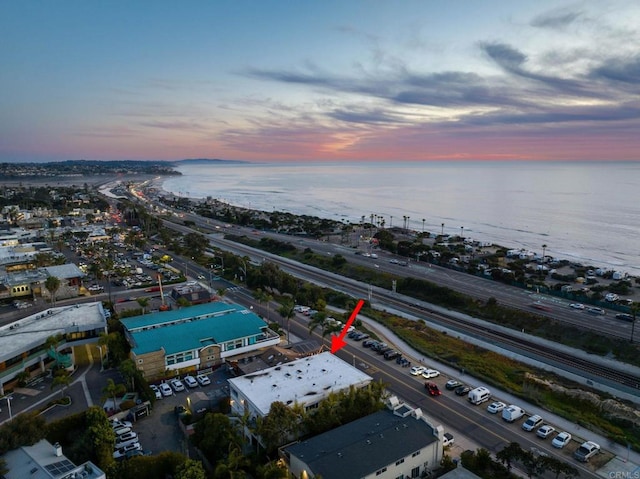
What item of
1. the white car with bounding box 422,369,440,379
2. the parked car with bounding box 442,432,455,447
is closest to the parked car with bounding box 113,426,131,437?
the parked car with bounding box 442,432,455,447

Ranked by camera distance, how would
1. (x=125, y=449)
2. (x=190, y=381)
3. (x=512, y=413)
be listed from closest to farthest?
(x=125, y=449) → (x=512, y=413) → (x=190, y=381)

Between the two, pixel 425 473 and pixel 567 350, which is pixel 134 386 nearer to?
pixel 425 473

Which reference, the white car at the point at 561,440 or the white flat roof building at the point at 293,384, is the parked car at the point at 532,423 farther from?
the white flat roof building at the point at 293,384

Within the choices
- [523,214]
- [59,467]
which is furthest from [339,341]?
[523,214]

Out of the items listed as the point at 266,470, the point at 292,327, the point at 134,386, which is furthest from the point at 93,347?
the point at 266,470

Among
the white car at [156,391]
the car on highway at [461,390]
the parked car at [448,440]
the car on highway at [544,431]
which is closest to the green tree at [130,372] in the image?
the white car at [156,391]

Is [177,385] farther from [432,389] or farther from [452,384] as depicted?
[452,384]

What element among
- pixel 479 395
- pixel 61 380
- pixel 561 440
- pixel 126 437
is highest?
pixel 61 380
